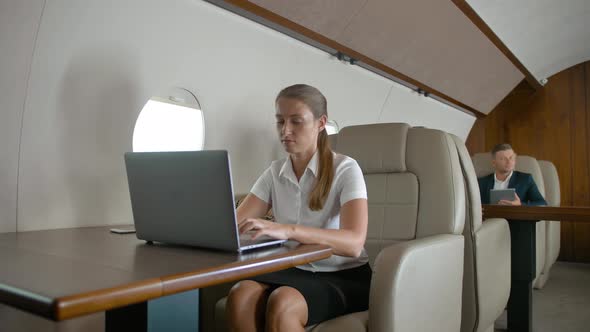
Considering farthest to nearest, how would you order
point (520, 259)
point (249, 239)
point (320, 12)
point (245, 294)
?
point (320, 12), point (520, 259), point (245, 294), point (249, 239)

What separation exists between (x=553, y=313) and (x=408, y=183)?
7.66 feet

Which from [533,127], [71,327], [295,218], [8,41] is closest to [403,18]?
[295,218]

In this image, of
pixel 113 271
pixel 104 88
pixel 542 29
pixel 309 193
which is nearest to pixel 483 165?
pixel 542 29

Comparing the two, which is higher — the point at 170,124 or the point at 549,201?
the point at 170,124

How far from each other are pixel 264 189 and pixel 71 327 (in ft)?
3.54

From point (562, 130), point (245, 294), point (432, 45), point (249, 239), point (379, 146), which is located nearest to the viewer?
point (249, 239)

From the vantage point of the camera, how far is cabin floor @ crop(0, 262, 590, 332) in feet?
7.29

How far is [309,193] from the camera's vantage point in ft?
6.53

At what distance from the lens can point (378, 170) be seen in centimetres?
259

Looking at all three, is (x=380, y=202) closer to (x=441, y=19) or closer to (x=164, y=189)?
(x=164, y=189)

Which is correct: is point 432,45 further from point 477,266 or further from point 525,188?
point 477,266

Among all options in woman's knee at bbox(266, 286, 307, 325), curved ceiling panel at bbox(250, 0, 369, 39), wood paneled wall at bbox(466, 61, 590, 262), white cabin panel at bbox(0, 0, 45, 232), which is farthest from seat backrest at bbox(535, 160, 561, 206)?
white cabin panel at bbox(0, 0, 45, 232)

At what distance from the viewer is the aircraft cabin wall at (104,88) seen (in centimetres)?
213

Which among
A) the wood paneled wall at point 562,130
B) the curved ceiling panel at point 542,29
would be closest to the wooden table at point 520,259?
the curved ceiling panel at point 542,29
